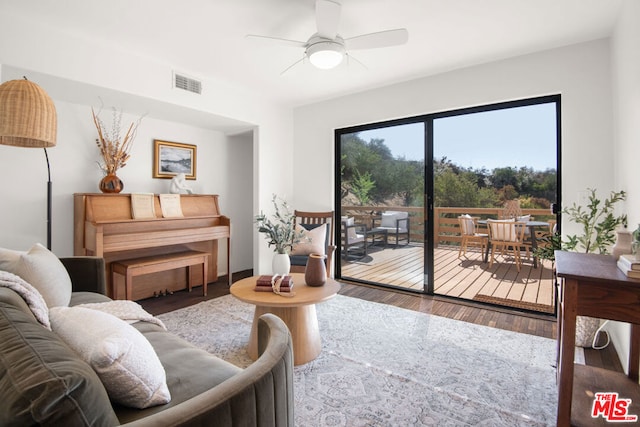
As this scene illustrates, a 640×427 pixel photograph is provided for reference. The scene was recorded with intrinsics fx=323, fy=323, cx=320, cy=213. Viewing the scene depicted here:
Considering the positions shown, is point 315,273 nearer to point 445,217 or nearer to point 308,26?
point 445,217

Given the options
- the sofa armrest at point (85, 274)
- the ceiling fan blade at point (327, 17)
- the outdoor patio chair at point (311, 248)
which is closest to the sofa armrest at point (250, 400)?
the sofa armrest at point (85, 274)

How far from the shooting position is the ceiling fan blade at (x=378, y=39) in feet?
7.60

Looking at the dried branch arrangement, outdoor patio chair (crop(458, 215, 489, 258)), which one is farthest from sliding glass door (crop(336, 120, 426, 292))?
the dried branch arrangement

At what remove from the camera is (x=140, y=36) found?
9.11 feet

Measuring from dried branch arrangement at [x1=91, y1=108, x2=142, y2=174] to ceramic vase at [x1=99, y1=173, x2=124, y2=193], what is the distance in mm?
74

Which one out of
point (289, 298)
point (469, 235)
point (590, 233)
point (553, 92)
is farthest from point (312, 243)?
point (553, 92)

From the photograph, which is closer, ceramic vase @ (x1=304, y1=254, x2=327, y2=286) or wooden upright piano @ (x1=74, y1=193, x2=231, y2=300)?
ceramic vase @ (x1=304, y1=254, x2=327, y2=286)

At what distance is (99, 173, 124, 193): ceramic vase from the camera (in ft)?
11.1

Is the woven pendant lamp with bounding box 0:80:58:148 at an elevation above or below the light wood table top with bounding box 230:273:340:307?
above

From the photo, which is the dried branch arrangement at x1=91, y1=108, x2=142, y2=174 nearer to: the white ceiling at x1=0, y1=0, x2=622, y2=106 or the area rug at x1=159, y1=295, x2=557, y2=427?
the white ceiling at x1=0, y1=0, x2=622, y2=106

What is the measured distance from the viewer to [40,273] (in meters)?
1.66

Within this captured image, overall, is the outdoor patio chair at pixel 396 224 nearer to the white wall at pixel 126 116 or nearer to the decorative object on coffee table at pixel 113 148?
the white wall at pixel 126 116

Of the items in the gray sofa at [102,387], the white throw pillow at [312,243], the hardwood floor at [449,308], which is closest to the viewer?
the gray sofa at [102,387]

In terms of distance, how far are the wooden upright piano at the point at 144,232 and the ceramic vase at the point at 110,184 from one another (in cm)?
Answer: 7
